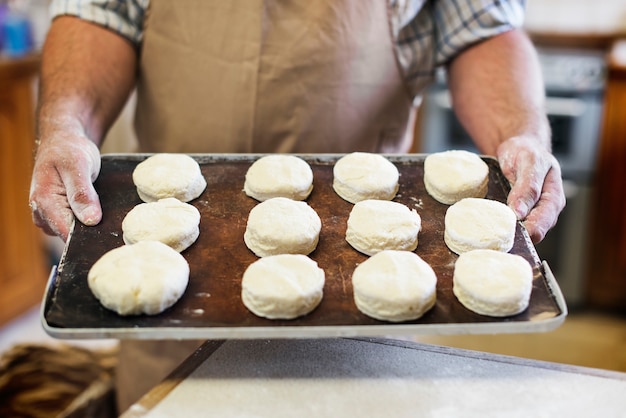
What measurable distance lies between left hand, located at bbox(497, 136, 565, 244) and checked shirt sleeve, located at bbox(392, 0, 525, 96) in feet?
1.45

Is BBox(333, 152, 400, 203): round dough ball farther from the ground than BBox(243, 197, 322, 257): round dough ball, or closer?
farther from the ground

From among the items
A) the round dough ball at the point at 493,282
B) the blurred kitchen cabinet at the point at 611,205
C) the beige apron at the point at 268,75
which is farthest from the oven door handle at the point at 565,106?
the round dough ball at the point at 493,282

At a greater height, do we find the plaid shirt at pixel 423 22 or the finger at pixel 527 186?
the plaid shirt at pixel 423 22

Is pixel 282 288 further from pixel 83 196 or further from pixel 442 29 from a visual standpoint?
pixel 442 29

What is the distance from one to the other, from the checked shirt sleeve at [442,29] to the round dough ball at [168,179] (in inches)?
25.4

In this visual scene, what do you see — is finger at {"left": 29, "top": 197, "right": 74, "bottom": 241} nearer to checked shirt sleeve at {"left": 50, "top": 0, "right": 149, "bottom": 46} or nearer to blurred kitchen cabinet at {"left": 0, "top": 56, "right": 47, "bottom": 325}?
checked shirt sleeve at {"left": 50, "top": 0, "right": 149, "bottom": 46}

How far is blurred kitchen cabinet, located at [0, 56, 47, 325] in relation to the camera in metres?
2.88

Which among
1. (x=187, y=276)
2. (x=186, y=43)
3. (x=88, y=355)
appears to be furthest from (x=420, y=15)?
(x=88, y=355)

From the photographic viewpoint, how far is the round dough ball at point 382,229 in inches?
48.7

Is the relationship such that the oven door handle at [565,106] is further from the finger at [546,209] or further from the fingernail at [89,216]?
the fingernail at [89,216]

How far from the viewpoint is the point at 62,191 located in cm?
131

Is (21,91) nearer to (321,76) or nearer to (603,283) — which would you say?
(321,76)

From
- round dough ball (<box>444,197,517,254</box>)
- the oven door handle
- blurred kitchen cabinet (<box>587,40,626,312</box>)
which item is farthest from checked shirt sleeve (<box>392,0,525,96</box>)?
blurred kitchen cabinet (<box>587,40,626,312</box>)

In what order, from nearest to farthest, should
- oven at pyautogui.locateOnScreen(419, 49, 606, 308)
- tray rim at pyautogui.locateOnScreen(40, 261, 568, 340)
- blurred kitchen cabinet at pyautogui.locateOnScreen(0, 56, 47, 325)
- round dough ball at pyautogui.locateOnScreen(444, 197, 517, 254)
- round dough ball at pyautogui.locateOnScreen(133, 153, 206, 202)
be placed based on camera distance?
tray rim at pyautogui.locateOnScreen(40, 261, 568, 340) < round dough ball at pyautogui.locateOnScreen(444, 197, 517, 254) < round dough ball at pyautogui.locateOnScreen(133, 153, 206, 202) < blurred kitchen cabinet at pyautogui.locateOnScreen(0, 56, 47, 325) < oven at pyautogui.locateOnScreen(419, 49, 606, 308)
